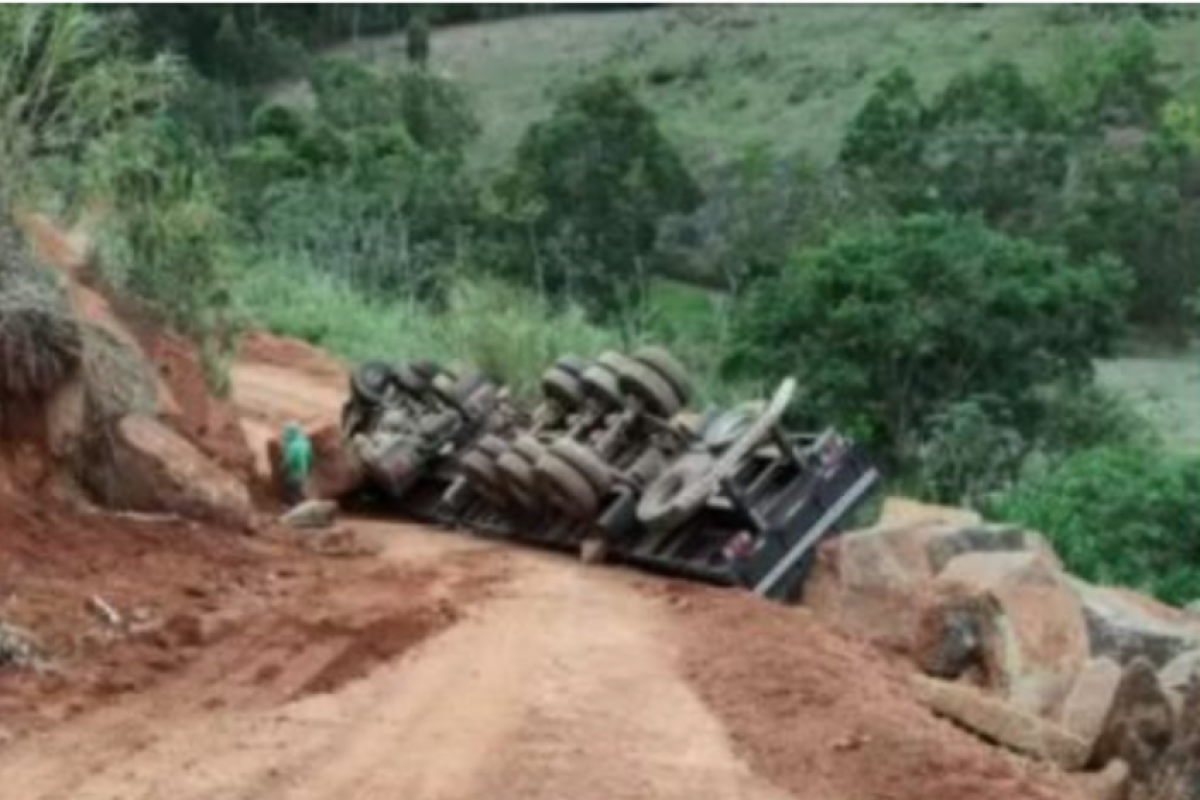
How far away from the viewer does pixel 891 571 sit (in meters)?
10.7

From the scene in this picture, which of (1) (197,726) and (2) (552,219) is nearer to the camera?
(1) (197,726)

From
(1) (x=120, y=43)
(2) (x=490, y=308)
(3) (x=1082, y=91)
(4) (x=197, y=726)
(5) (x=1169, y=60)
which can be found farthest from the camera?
(5) (x=1169, y=60)

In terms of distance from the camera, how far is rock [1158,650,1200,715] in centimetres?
845

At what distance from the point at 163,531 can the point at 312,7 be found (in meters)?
50.1

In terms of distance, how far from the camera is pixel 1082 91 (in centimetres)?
4488

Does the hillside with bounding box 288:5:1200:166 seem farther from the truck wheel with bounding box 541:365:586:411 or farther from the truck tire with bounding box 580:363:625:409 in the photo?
the truck tire with bounding box 580:363:625:409

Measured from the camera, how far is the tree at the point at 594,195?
32906mm

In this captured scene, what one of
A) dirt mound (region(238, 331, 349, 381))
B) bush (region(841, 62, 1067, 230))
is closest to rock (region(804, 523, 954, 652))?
dirt mound (region(238, 331, 349, 381))

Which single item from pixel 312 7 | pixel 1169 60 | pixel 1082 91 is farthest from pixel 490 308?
pixel 312 7

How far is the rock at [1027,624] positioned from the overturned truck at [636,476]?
115 centimetres

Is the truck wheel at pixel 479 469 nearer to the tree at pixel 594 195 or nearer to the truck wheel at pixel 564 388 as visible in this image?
the truck wheel at pixel 564 388

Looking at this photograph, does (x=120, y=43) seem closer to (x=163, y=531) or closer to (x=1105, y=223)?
(x=163, y=531)

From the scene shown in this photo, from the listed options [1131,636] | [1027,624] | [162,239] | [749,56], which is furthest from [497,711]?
[749,56]

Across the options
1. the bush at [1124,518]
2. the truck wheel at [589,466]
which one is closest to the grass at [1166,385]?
the bush at [1124,518]
